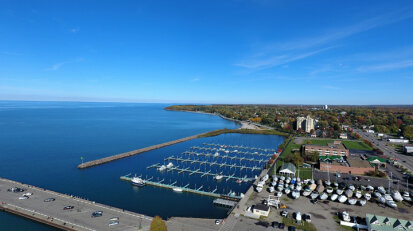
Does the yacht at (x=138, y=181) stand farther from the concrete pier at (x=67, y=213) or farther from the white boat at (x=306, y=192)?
the white boat at (x=306, y=192)

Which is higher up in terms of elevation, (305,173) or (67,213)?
(305,173)

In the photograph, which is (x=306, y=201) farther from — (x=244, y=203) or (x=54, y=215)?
(x=54, y=215)

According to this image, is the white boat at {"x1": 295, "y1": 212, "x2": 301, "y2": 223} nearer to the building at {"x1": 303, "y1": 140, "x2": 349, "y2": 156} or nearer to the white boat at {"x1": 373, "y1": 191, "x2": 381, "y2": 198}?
the white boat at {"x1": 373, "y1": 191, "x2": 381, "y2": 198}

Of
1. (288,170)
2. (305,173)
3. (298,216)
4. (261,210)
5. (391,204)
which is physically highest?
(288,170)

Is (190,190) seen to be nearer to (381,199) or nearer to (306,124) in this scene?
(381,199)

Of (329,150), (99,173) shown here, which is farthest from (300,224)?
(99,173)

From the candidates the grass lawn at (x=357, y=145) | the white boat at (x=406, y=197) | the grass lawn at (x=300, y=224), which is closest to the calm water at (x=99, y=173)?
the grass lawn at (x=300, y=224)
